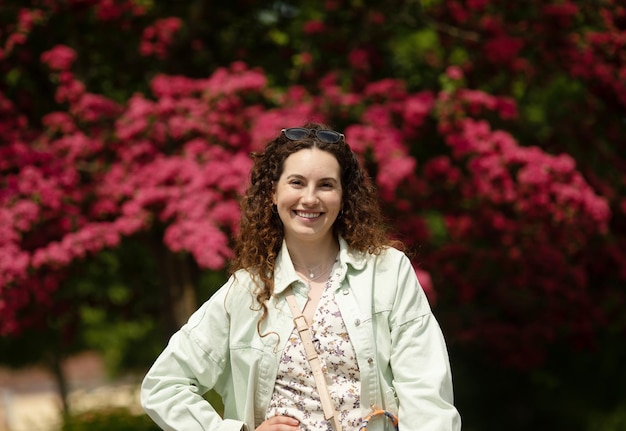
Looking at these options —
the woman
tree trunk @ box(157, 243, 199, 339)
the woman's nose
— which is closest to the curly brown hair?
the woman

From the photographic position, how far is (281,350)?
2.33 metres

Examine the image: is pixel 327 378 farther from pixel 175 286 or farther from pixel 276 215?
pixel 175 286

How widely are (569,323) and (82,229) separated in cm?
366

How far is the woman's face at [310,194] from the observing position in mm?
2375

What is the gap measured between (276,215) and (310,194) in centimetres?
23

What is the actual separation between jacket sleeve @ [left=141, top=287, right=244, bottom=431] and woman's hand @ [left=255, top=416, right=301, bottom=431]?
104mm

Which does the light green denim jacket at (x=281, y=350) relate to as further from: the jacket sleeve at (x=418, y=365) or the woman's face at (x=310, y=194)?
the woman's face at (x=310, y=194)

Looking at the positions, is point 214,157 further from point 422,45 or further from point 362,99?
point 422,45

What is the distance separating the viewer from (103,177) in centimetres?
582

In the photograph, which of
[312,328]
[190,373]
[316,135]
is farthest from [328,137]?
[190,373]

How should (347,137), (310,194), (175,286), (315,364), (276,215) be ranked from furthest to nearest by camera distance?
(175,286)
(347,137)
(276,215)
(310,194)
(315,364)

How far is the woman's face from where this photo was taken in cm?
238

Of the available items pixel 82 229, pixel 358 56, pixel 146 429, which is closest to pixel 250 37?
pixel 358 56

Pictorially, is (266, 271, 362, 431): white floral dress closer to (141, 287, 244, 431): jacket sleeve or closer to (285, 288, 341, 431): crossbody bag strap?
(285, 288, 341, 431): crossbody bag strap
